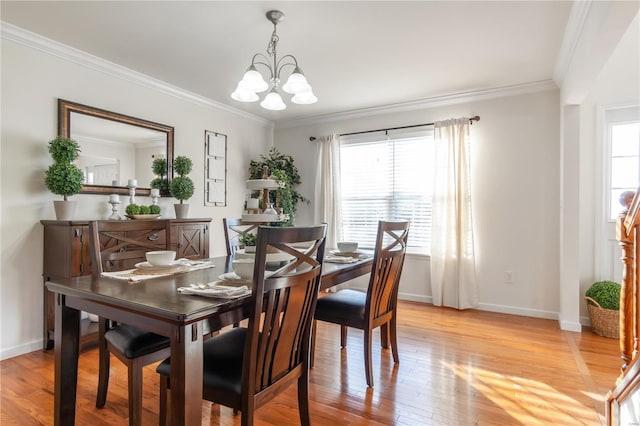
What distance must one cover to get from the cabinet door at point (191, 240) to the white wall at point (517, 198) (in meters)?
3.12

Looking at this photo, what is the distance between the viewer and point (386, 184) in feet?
14.9

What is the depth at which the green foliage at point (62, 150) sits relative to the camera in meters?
2.70

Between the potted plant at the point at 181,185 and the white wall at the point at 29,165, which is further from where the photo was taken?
the potted plant at the point at 181,185

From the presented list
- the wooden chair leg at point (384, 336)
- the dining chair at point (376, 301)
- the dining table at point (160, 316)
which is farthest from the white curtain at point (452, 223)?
the dining table at point (160, 316)

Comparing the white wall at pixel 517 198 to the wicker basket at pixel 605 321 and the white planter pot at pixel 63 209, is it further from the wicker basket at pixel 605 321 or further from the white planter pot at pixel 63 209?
the white planter pot at pixel 63 209

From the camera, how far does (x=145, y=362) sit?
164cm

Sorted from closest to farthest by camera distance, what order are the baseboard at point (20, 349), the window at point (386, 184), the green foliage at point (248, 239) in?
1. the green foliage at point (248, 239)
2. the baseboard at point (20, 349)
3. the window at point (386, 184)

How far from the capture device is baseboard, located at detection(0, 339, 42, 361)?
2596mm

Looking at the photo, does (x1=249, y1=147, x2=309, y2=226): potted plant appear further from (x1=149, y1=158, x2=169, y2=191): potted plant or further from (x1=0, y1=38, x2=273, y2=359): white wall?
(x1=0, y1=38, x2=273, y2=359): white wall

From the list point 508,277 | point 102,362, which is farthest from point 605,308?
point 102,362

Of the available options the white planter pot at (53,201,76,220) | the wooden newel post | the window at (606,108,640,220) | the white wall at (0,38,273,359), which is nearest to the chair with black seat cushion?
the white planter pot at (53,201,76,220)

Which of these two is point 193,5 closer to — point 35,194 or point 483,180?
point 35,194

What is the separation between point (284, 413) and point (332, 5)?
256cm

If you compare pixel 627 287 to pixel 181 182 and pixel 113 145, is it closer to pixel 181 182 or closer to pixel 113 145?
pixel 181 182
